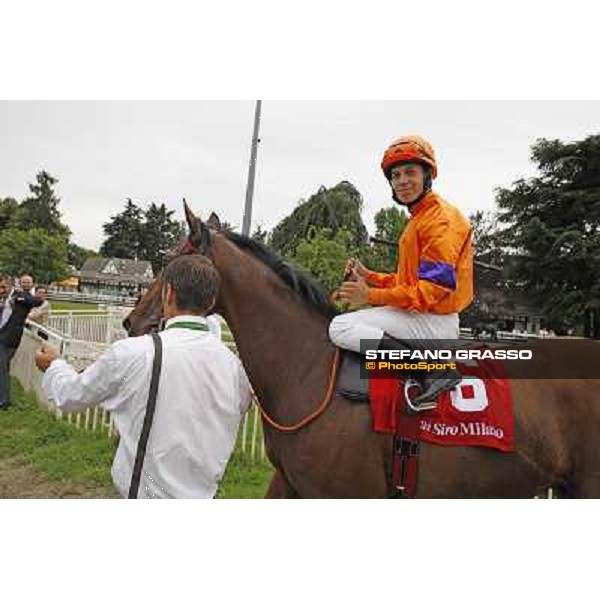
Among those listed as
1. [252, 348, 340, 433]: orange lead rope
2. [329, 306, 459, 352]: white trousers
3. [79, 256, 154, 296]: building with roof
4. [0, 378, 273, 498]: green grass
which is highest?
[79, 256, 154, 296]: building with roof

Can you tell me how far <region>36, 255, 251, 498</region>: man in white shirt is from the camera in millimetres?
1830

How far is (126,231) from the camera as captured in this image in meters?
3.18

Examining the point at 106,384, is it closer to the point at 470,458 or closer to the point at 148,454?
the point at 148,454

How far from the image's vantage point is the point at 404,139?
2.55m

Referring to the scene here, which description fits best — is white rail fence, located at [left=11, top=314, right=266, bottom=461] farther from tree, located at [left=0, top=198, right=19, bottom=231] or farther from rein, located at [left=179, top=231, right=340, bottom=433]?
rein, located at [left=179, top=231, right=340, bottom=433]

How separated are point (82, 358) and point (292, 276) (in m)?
3.36

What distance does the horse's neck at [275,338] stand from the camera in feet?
7.86

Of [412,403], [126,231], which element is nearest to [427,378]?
[412,403]

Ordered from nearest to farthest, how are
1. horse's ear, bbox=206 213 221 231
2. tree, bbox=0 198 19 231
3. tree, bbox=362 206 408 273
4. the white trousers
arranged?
the white trousers, horse's ear, bbox=206 213 221 231, tree, bbox=362 206 408 273, tree, bbox=0 198 19 231

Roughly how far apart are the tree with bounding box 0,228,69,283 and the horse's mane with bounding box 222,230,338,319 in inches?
49.6

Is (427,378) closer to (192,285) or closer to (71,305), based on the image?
(192,285)

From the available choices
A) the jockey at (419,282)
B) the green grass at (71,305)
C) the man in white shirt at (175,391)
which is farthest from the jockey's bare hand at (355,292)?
the green grass at (71,305)

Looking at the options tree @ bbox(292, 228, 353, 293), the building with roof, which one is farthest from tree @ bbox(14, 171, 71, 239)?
tree @ bbox(292, 228, 353, 293)

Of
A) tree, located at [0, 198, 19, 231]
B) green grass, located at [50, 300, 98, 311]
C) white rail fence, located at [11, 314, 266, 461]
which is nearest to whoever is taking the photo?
tree, located at [0, 198, 19, 231]
